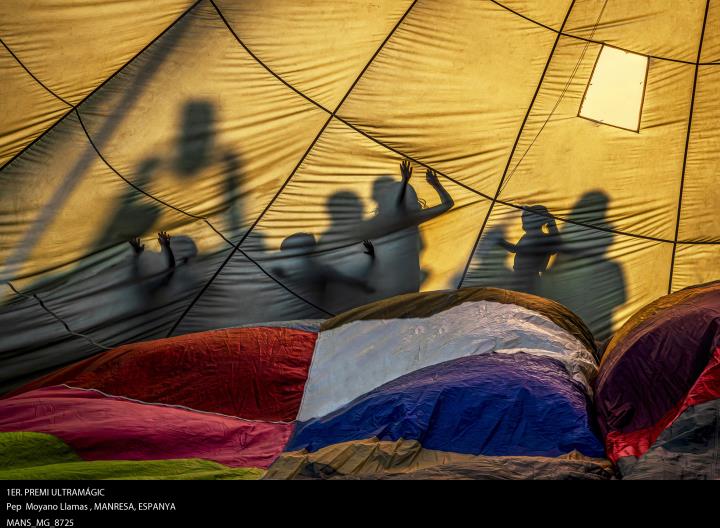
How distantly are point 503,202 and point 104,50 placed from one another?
2.23 m

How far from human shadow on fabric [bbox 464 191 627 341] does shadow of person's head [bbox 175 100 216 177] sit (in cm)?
→ 159

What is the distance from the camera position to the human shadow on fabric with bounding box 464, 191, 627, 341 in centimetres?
498

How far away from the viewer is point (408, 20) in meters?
4.53

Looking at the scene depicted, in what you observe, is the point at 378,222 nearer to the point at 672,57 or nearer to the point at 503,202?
the point at 503,202

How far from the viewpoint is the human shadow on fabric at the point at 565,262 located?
4980 mm

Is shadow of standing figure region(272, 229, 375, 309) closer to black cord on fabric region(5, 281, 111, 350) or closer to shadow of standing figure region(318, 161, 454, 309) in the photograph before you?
shadow of standing figure region(318, 161, 454, 309)

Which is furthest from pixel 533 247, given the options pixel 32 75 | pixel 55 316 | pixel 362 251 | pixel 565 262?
pixel 32 75

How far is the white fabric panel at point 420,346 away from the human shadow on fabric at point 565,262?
1.09 meters

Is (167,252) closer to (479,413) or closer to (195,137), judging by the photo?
(195,137)

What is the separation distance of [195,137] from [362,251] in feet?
3.60

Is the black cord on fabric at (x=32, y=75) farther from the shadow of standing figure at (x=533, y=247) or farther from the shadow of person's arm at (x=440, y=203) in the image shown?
the shadow of standing figure at (x=533, y=247)

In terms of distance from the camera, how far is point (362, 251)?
5035mm
